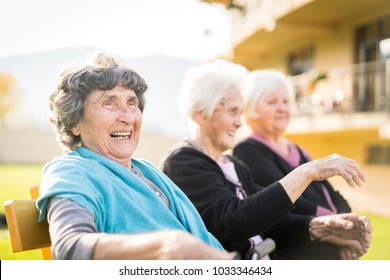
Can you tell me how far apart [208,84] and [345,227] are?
29.8 inches

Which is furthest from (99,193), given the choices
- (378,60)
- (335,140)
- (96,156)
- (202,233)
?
(335,140)

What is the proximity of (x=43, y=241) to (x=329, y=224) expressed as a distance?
108 cm

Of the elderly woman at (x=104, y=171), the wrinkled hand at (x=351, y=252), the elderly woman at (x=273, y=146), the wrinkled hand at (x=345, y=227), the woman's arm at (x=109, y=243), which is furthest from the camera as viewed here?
the elderly woman at (x=273, y=146)

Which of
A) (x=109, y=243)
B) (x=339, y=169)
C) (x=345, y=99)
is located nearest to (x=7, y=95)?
(x=339, y=169)

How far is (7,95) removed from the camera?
11.0ft

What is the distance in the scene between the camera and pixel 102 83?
4.83 ft

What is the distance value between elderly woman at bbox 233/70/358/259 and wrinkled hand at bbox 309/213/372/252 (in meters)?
0.18

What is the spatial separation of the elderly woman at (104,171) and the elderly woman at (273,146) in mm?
815

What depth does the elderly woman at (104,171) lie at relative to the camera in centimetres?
124

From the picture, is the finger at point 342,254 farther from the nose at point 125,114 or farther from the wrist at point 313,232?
the nose at point 125,114

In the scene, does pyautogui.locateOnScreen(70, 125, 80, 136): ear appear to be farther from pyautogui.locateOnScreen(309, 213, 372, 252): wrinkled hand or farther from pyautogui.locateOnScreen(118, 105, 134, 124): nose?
pyautogui.locateOnScreen(309, 213, 372, 252): wrinkled hand

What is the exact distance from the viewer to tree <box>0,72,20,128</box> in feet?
10.6

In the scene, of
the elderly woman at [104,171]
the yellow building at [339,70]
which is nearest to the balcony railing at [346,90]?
the yellow building at [339,70]

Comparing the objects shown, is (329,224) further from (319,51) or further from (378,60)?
(319,51)
